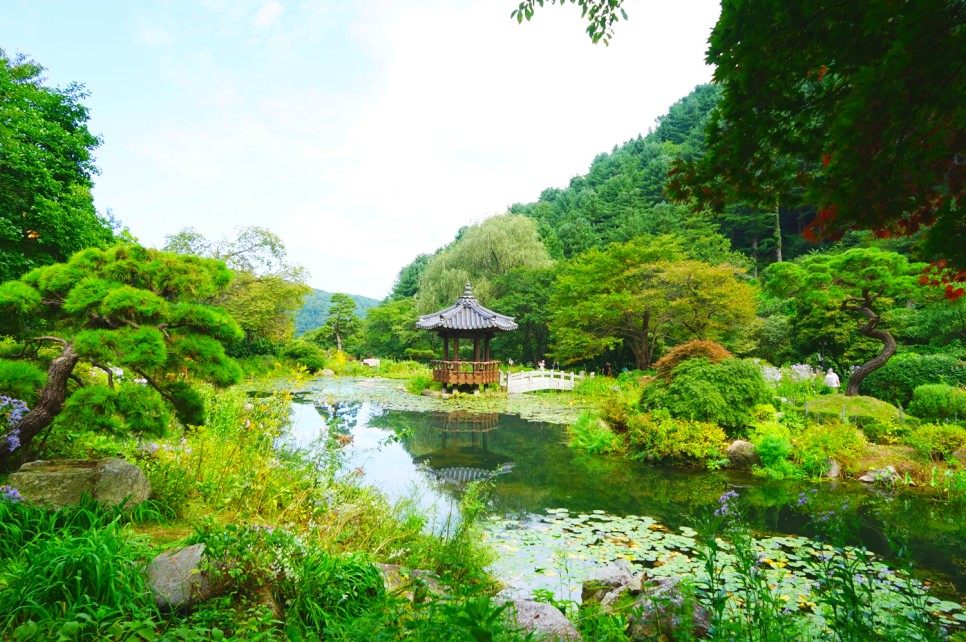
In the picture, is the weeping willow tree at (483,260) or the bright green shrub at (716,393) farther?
the weeping willow tree at (483,260)

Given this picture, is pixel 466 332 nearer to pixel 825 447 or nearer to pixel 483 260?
pixel 483 260

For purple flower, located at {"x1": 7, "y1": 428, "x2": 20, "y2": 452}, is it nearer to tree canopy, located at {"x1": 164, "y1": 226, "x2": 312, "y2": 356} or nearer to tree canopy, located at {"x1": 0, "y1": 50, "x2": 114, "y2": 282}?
tree canopy, located at {"x1": 0, "y1": 50, "x2": 114, "y2": 282}

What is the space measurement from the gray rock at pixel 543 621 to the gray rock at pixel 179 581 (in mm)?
1441

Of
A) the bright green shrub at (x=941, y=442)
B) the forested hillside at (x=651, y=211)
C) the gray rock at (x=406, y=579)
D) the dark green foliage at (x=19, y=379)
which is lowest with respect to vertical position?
the gray rock at (x=406, y=579)

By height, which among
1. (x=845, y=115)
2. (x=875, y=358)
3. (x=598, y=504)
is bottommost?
(x=598, y=504)

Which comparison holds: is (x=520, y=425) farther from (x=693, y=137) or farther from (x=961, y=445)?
(x=693, y=137)

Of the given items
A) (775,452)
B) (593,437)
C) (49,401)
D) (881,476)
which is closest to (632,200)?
(593,437)

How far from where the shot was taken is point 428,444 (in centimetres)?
801

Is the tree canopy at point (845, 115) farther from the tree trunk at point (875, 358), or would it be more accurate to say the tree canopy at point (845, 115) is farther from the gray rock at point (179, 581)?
the tree trunk at point (875, 358)

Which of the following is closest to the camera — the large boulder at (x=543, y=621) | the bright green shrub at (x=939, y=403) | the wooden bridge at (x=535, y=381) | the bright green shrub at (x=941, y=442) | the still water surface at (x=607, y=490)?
the large boulder at (x=543, y=621)

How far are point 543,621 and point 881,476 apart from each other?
19.9 feet

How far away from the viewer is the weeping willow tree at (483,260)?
72.0 ft

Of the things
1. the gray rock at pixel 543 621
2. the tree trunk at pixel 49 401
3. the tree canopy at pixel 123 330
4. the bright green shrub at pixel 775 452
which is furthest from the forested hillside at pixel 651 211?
the tree trunk at pixel 49 401

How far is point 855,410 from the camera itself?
7566mm
